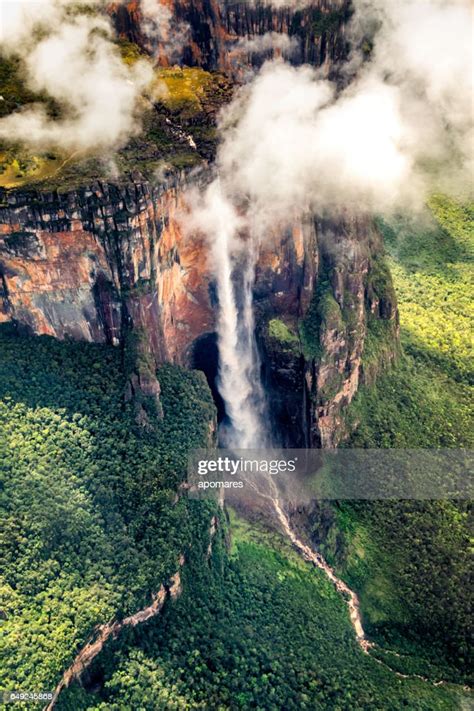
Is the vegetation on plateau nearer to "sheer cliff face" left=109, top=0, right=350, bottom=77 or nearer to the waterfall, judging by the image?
"sheer cliff face" left=109, top=0, right=350, bottom=77

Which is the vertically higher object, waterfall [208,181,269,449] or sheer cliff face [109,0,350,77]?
sheer cliff face [109,0,350,77]

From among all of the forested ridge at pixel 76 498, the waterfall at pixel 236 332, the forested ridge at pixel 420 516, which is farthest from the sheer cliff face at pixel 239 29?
the forested ridge at pixel 420 516

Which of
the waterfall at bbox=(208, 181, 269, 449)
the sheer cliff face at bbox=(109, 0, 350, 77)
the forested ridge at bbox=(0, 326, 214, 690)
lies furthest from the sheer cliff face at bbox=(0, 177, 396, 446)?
the sheer cliff face at bbox=(109, 0, 350, 77)

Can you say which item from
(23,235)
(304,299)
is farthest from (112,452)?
(304,299)

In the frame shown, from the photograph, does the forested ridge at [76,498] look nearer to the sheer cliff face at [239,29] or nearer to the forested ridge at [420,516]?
the forested ridge at [420,516]

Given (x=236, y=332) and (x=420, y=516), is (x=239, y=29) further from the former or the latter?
(x=420, y=516)

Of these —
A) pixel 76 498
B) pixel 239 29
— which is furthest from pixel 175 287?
pixel 239 29

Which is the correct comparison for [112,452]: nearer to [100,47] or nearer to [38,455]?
[38,455]
